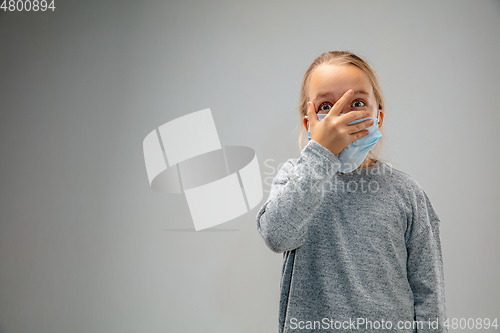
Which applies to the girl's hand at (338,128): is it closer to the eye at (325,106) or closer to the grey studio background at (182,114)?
the eye at (325,106)

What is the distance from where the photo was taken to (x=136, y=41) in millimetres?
1270

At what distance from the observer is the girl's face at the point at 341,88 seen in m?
0.66

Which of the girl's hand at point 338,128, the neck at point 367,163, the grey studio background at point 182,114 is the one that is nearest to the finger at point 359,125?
the girl's hand at point 338,128

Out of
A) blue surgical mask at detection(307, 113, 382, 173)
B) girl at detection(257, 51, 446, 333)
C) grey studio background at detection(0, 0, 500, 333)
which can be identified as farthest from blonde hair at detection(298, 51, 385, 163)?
grey studio background at detection(0, 0, 500, 333)

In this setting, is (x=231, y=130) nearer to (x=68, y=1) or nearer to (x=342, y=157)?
(x=342, y=157)

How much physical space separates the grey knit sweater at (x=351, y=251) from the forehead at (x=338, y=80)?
5.1 inches

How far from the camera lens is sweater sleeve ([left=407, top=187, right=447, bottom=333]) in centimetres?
62

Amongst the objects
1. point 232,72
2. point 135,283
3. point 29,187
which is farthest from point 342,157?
point 29,187

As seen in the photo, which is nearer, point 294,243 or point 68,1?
point 294,243

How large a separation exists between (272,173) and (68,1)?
3.18 ft

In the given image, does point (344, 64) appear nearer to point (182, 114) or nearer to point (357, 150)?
point (357, 150)

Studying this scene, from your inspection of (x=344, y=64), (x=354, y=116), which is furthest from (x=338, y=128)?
(x=344, y=64)

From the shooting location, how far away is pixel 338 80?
0.66 meters

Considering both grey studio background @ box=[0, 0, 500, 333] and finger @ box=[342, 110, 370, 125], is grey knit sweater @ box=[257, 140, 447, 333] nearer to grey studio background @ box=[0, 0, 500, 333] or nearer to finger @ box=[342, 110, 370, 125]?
finger @ box=[342, 110, 370, 125]
